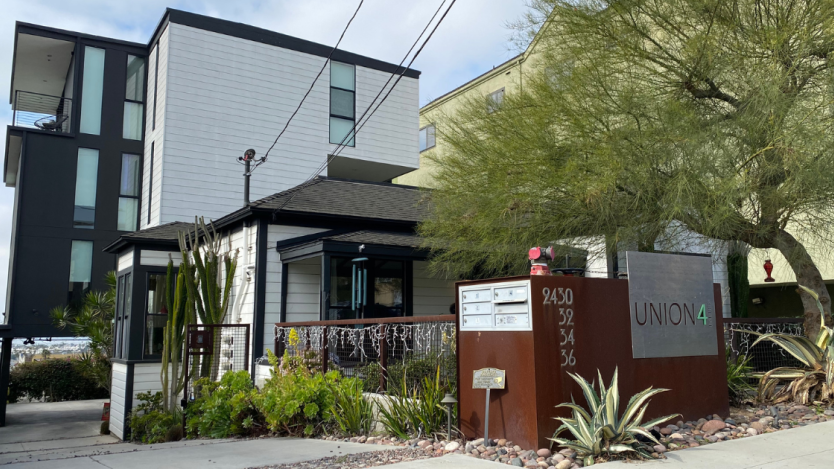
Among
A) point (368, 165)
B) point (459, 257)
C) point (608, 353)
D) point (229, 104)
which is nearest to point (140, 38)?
point (229, 104)

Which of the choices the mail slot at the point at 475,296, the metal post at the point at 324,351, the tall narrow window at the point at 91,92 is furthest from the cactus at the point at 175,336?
the tall narrow window at the point at 91,92

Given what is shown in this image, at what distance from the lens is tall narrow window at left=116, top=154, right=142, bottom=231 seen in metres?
20.8

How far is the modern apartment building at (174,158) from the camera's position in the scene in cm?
1434

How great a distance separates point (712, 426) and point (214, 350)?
874 centimetres

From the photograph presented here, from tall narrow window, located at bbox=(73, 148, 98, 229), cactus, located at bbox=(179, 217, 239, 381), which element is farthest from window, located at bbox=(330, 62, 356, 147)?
cactus, located at bbox=(179, 217, 239, 381)

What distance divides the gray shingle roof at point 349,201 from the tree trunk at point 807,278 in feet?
23.0

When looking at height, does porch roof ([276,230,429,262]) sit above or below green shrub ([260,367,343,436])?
above

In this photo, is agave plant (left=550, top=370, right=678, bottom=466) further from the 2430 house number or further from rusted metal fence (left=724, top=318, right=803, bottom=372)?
rusted metal fence (left=724, top=318, right=803, bottom=372)

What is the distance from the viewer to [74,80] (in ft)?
67.2

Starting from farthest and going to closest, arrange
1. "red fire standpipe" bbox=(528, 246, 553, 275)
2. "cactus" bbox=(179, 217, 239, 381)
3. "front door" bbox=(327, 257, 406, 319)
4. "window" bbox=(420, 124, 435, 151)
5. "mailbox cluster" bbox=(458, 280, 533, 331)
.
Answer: "window" bbox=(420, 124, 435, 151) < "front door" bbox=(327, 257, 406, 319) < "cactus" bbox=(179, 217, 239, 381) < "red fire standpipe" bbox=(528, 246, 553, 275) < "mailbox cluster" bbox=(458, 280, 533, 331)

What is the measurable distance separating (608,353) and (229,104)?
17.0 m

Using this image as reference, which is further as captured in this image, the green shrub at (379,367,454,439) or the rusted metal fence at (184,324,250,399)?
the rusted metal fence at (184,324,250,399)

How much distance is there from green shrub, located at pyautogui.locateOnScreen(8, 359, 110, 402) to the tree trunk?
18972mm

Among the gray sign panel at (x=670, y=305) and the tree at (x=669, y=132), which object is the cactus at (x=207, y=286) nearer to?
the tree at (x=669, y=132)
